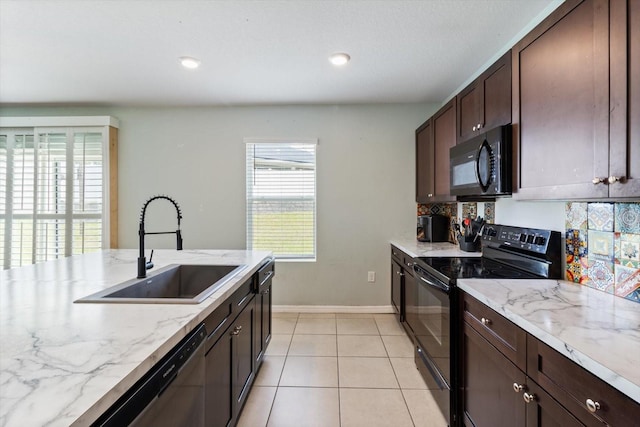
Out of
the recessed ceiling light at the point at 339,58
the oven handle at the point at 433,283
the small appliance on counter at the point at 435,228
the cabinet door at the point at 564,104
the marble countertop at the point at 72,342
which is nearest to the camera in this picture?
the marble countertop at the point at 72,342

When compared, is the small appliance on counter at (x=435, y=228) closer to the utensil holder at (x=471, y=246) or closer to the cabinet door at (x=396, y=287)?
the cabinet door at (x=396, y=287)

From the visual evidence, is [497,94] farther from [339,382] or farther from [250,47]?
[339,382]

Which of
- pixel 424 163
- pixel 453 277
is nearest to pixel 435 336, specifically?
pixel 453 277

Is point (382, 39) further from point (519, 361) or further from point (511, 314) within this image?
point (519, 361)

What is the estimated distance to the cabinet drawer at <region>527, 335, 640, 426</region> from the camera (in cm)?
72

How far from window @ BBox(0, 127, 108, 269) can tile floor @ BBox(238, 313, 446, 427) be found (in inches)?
107

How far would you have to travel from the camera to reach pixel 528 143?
4.79 ft

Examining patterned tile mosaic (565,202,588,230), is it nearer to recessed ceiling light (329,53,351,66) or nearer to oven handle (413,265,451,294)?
oven handle (413,265,451,294)

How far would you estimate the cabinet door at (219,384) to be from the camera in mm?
1222

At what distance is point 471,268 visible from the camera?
1.82m

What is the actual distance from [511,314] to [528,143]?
882 mm

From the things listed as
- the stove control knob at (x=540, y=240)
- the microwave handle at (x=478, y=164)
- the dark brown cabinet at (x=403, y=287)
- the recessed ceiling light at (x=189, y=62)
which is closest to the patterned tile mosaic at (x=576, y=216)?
the stove control knob at (x=540, y=240)

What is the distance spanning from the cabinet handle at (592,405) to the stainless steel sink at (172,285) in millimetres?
1311

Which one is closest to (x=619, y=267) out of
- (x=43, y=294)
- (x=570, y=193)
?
(x=570, y=193)
